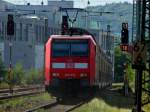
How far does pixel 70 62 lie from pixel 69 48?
851 mm

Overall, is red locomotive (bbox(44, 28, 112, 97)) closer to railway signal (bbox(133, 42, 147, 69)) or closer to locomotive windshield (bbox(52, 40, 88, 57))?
locomotive windshield (bbox(52, 40, 88, 57))

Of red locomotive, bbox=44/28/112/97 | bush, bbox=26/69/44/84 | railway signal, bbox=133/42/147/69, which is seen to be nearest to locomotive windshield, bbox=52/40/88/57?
red locomotive, bbox=44/28/112/97

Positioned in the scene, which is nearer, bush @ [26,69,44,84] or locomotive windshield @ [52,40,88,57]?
locomotive windshield @ [52,40,88,57]

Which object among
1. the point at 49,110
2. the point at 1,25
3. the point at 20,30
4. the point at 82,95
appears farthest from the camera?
the point at 20,30

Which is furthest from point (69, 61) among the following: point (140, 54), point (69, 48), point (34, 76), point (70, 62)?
point (34, 76)

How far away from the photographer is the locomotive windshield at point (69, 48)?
98.7 feet

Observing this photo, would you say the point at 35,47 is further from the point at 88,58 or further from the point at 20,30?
the point at 88,58

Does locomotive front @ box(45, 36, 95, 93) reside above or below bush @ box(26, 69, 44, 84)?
above

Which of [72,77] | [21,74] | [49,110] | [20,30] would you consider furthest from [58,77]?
[20,30]

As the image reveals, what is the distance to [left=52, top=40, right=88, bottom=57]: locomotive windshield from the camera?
3007 centimetres

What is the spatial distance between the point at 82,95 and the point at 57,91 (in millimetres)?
2167

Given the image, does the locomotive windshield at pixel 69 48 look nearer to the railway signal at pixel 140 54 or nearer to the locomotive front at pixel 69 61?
the locomotive front at pixel 69 61

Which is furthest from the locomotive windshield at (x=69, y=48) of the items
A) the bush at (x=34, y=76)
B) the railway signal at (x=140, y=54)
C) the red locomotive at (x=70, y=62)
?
the bush at (x=34, y=76)

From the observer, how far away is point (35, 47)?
11756 cm
